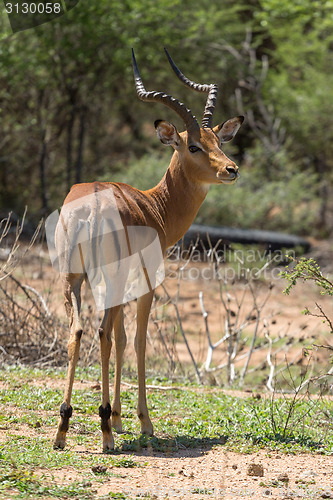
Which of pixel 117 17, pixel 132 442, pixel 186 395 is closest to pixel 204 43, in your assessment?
pixel 117 17

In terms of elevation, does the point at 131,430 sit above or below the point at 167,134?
below

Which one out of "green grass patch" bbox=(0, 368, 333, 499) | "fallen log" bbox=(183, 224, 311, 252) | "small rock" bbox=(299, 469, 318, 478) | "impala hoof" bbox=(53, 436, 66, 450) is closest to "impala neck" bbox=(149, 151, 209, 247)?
"green grass patch" bbox=(0, 368, 333, 499)

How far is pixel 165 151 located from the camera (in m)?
19.4

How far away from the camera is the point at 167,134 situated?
5973 mm

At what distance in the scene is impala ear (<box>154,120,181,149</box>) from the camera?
588 centimetres

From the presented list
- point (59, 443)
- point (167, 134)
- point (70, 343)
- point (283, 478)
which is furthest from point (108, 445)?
point (167, 134)

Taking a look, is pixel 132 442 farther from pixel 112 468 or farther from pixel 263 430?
pixel 263 430

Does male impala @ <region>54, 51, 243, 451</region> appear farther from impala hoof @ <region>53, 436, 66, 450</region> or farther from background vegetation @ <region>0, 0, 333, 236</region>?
background vegetation @ <region>0, 0, 333, 236</region>

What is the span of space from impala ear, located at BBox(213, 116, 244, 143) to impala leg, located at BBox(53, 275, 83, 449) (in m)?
2.11

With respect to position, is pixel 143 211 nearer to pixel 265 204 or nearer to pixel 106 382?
pixel 106 382

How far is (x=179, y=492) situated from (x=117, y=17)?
46.5 feet

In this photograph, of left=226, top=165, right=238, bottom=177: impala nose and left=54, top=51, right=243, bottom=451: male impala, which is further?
left=226, top=165, right=238, bottom=177: impala nose

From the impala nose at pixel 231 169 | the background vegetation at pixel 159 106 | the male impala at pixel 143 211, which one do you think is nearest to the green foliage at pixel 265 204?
the background vegetation at pixel 159 106

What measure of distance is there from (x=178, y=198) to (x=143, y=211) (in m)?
0.57
